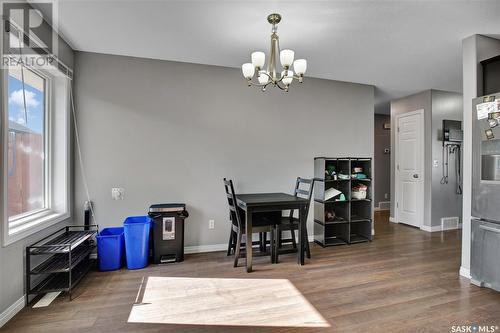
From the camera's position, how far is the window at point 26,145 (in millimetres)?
2225

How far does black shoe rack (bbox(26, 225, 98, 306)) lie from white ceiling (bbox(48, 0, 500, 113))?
2.07 m

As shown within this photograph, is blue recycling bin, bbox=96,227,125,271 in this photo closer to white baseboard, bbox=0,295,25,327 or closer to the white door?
white baseboard, bbox=0,295,25,327

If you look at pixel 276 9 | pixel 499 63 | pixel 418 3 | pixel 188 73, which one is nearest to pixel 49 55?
pixel 188 73

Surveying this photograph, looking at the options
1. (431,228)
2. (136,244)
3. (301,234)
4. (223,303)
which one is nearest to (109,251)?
(136,244)

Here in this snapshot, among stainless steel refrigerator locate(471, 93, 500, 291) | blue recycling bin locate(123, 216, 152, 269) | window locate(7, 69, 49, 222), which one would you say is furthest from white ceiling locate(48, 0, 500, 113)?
blue recycling bin locate(123, 216, 152, 269)

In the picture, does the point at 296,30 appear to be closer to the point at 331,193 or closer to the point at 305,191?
the point at 305,191

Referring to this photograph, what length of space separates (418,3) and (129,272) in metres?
3.74

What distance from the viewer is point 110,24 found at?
2.47m

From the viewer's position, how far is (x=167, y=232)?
10.1ft

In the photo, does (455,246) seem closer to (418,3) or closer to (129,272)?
(418,3)

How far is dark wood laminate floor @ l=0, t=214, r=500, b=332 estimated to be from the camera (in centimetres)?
188

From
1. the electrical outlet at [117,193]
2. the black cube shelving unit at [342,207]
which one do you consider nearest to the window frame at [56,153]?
the electrical outlet at [117,193]

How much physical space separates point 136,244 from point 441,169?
5.07m

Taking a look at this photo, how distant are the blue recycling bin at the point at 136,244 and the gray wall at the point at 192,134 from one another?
0.41 meters
